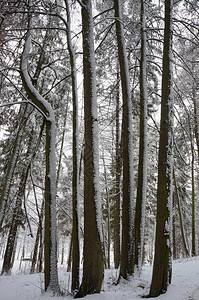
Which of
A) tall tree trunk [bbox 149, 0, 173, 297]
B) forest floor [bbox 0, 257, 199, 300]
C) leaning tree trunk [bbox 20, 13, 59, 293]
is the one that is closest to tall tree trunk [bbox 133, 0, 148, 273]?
forest floor [bbox 0, 257, 199, 300]

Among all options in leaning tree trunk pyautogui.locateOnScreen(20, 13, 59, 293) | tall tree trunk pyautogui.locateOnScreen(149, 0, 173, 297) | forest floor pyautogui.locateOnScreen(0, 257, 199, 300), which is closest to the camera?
forest floor pyautogui.locateOnScreen(0, 257, 199, 300)

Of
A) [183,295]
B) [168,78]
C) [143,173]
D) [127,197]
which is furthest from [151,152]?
[183,295]

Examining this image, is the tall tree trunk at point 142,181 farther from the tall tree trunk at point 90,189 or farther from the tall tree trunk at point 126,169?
the tall tree trunk at point 90,189

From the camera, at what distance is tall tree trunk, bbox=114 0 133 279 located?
5.65 m

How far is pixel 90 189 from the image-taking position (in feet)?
15.1

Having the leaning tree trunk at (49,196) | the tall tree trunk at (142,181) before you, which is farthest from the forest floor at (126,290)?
the tall tree trunk at (142,181)

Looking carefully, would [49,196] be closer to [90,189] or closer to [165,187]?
[90,189]

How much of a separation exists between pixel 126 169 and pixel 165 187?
5.91 ft

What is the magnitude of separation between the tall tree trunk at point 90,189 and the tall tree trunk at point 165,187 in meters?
1.10

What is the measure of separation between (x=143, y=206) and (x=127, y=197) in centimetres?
80

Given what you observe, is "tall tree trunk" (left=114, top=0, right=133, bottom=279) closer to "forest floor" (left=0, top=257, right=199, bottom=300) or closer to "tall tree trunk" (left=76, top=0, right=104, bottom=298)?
"forest floor" (left=0, top=257, right=199, bottom=300)

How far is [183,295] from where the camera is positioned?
4168 millimetres


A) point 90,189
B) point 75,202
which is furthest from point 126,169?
point 90,189

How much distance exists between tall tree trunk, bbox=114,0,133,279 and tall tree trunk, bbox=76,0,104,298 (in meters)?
1.57
